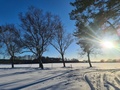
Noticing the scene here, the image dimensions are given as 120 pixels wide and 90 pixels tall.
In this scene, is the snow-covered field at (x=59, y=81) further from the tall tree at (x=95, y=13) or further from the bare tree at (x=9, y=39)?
the bare tree at (x=9, y=39)

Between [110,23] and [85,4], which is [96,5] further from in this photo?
[110,23]

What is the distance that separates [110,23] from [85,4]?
3.78m

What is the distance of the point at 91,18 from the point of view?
18.1 metres

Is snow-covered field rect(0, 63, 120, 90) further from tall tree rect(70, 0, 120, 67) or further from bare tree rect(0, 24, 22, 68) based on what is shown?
bare tree rect(0, 24, 22, 68)

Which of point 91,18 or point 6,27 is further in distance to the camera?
point 6,27

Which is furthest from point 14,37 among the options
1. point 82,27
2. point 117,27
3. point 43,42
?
point 117,27

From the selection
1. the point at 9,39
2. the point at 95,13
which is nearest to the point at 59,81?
the point at 95,13

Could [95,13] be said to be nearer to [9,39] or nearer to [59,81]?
[59,81]

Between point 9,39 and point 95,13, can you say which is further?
point 9,39

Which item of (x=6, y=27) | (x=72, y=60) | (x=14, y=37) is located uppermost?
(x=6, y=27)

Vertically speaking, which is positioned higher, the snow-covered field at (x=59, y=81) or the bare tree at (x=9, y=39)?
the bare tree at (x=9, y=39)

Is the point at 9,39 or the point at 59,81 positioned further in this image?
the point at 9,39

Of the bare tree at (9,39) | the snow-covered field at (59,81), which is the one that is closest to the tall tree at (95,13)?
the snow-covered field at (59,81)

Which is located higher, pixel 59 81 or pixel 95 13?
pixel 95 13
